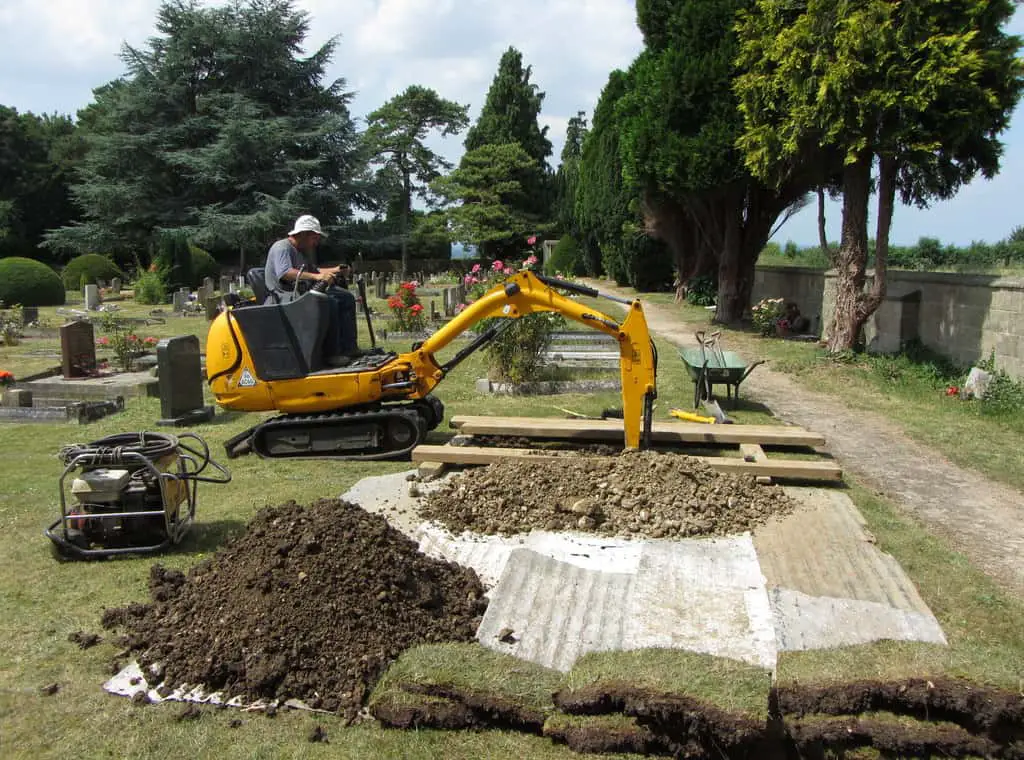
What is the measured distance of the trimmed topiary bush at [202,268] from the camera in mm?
31783

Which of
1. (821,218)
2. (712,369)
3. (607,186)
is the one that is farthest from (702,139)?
(607,186)

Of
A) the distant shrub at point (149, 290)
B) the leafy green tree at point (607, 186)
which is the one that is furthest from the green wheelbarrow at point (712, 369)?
the distant shrub at point (149, 290)

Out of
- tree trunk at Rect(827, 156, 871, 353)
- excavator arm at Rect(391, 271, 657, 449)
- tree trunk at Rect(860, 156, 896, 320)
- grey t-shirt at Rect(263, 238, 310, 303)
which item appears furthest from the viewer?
tree trunk at Rect(827, 156, 871, 353)

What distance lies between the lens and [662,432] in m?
7.55

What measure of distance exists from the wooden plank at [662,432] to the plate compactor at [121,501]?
10.2 feet

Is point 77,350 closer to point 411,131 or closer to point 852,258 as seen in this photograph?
point 852,258

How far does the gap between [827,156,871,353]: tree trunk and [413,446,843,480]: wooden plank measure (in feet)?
23.4

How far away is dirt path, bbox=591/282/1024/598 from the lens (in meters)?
5.59

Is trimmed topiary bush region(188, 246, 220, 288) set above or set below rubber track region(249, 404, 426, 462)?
above

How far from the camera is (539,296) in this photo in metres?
7.04

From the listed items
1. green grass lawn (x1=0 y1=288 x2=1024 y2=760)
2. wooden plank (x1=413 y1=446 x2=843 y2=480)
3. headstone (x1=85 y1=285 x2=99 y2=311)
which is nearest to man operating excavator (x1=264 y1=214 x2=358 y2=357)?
green grass lawn (x1=0 y1=288 x2=1024 y2=760)

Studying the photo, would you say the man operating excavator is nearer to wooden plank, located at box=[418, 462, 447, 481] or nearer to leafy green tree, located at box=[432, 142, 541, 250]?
wooden plank, located at box=[418, 462, 447, 481]

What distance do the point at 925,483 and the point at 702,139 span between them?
10650 mm

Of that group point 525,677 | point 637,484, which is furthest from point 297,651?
point 637,484
